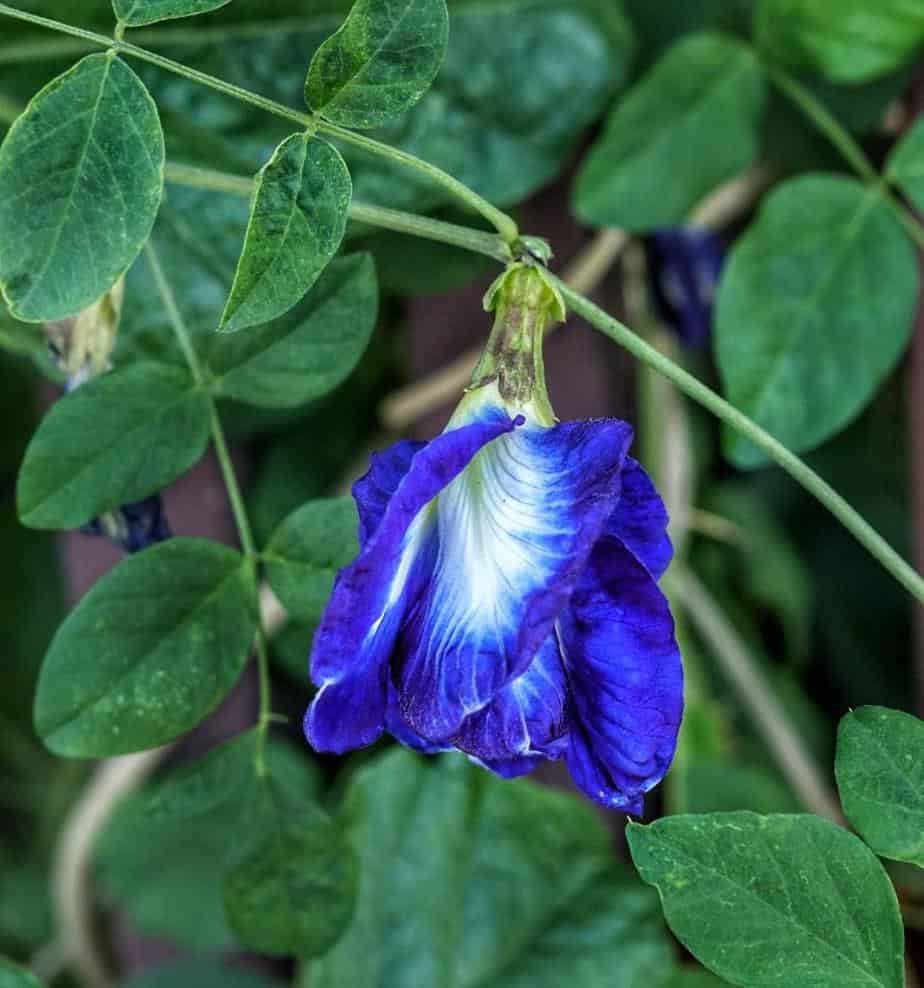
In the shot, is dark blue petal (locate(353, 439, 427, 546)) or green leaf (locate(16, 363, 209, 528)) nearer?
dark blue petal (locate(353, 439, 427, 546))

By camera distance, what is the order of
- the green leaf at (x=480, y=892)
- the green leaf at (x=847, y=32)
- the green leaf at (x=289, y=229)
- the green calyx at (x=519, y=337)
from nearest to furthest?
the green leaf at (x=289, y=229), the green calyx at (x=519, y=337), the green leaf at (x=847, y=32), the green leaf at (x=480, y=892)

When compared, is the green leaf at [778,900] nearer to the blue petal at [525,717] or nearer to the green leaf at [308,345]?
the blue petal at [525,717]

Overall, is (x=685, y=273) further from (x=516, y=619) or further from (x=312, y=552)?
(x=516, y=619)

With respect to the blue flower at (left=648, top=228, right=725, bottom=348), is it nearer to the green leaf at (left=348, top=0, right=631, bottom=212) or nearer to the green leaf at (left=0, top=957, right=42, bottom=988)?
the green leaf at (left=348, top=0, right=631, bottom=212)

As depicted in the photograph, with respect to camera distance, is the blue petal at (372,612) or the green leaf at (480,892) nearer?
the blue petal at (372,612)

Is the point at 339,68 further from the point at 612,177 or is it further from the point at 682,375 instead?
the point at 612,177

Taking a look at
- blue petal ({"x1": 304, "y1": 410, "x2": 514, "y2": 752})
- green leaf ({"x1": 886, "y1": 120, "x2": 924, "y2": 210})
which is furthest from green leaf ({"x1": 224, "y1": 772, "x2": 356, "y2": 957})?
green leaf ({"x1": 886, "y1": 120, "x2": 924, "y2": 210})

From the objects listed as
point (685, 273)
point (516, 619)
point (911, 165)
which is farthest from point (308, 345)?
point (685, 273)

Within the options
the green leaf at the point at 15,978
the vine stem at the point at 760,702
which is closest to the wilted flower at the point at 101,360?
the green leaf at the point at 15,978
